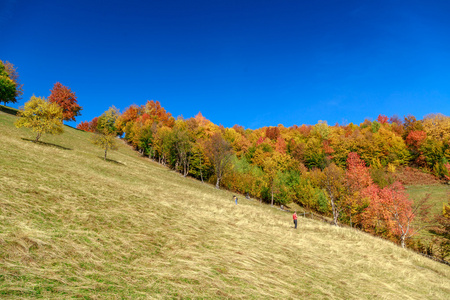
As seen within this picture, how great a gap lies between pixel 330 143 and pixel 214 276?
292 ft

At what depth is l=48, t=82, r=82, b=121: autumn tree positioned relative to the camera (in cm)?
6988

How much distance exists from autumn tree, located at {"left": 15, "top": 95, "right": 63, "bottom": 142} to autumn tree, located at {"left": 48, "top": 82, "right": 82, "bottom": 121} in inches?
1785

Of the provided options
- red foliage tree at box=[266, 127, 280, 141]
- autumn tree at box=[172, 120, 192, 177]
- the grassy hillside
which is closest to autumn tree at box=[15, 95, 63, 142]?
the grassy hillside

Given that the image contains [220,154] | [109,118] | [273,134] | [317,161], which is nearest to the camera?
[220,154]

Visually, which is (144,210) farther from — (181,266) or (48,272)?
(48,272)

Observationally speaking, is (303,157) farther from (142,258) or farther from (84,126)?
(84,126)

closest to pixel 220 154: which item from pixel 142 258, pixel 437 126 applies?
pixel 142 258

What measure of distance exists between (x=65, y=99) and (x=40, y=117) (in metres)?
49.6

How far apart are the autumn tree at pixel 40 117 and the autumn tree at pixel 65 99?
149 feet

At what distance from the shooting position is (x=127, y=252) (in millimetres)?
7570

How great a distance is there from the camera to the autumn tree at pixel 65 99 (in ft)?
229

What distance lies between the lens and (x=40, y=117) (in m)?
30.7

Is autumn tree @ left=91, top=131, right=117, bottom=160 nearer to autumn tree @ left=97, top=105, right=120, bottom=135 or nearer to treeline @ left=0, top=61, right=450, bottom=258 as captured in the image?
treeline @ left=0, top=61, right=450, bottom=258

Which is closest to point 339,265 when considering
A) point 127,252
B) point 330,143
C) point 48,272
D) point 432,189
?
point 127,252
